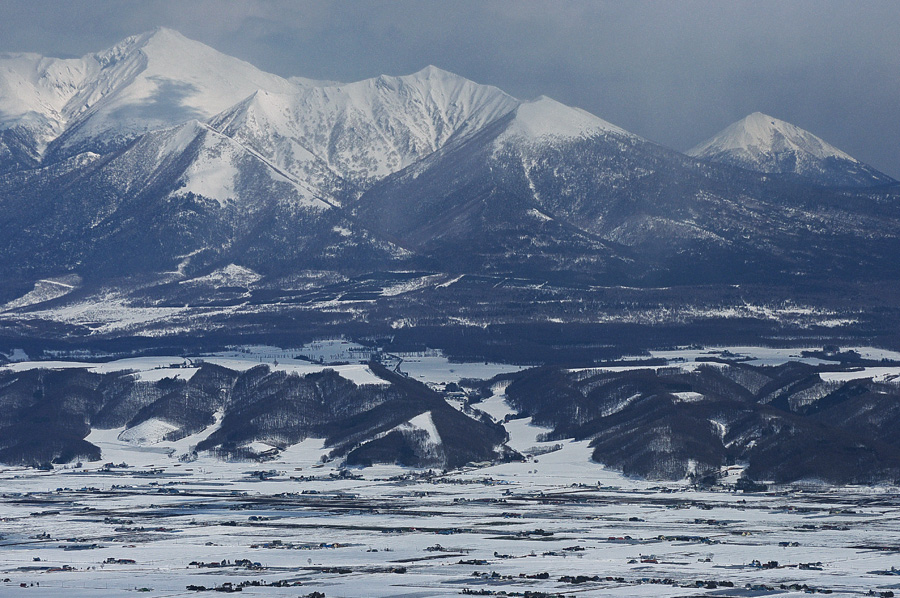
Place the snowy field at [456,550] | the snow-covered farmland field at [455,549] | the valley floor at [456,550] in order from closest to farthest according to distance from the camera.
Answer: the snowy field at [456,550], the valley floor at [456,550], the snow-covered farmland field at [455,549]

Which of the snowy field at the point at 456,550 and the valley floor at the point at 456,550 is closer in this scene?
the snowy field at the point at 456,550

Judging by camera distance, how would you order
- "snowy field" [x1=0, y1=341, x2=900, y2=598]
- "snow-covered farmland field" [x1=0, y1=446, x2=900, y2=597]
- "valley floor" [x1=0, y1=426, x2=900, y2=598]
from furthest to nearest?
1. "snow-covered farmland field" [x1=0, y1=446, x2=900, y2=597]
2. "valley floor" [x1=0, y1=426, x2=900, y2=598]
3. "snowy field" [x1=0, y1=341, x2=900, y2=598]

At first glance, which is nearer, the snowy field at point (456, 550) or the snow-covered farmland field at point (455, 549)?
the snowy field at point (456, 550)

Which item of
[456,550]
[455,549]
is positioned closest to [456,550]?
[456,550]

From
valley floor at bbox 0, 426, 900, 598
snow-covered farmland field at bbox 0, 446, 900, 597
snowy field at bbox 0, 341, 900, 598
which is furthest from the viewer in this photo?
snow-covered farmland field at bbox 0, 446, 900, 597

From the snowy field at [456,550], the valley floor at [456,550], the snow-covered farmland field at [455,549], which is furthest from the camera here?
the snow-covered farmland field at [455,549]

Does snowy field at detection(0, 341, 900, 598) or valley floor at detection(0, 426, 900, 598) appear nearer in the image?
snowy field at detection(0, 341, 900, 598)

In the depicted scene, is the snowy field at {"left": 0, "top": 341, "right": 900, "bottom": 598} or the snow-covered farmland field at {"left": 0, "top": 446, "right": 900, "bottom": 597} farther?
the snow-covered farmland field at {"left": 0, "top": 446, "right": 900, "bottom": 597}

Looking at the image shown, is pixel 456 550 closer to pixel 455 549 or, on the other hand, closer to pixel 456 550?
pixel 456 550

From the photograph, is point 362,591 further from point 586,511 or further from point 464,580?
point 586,511

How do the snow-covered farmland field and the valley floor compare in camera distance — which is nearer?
the valley floor

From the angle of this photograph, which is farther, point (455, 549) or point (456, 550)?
point (455, 549)
